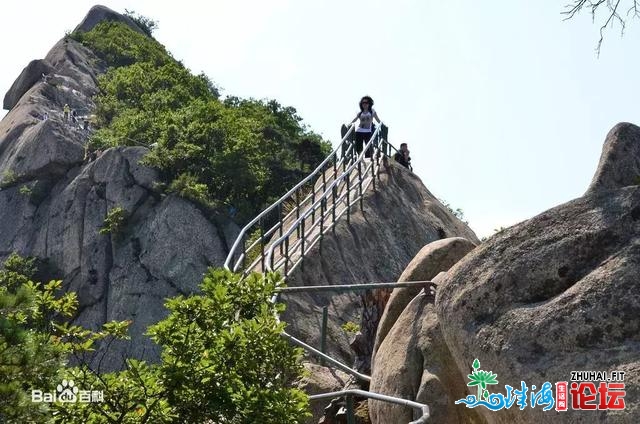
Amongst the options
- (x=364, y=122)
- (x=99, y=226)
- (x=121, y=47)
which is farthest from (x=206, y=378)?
(x=121, y=47)

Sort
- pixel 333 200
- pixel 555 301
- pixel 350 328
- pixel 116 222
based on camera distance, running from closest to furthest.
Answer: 1. pixel 555 301
2. pixel 350 328
3. pixel 333 200
4. pixel 116 222

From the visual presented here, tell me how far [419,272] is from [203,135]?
26081mm

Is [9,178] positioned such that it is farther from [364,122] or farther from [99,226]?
[364,122]

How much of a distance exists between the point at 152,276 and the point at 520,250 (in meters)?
25.9

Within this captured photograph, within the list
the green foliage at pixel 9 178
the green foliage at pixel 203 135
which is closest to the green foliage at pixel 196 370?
the green foliage at pixel 203 135

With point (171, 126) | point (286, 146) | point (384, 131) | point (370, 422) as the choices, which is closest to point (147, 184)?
point (171, 126)

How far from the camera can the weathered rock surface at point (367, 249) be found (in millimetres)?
14148

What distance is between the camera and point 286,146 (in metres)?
38.2

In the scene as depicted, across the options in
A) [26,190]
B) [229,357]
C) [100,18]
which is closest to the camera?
[229,357]

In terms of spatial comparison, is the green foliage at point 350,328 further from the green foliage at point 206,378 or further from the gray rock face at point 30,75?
the gray rock face at point 30,75

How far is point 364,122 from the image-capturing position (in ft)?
64.9

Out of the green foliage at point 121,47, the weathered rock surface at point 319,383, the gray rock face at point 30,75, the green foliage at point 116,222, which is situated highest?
the green foliage at point 121,47

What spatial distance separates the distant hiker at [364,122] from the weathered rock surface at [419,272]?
897cm

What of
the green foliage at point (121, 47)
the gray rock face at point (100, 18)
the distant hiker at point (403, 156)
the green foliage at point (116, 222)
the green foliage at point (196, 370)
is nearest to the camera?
the green foliage at point (196, 370)
